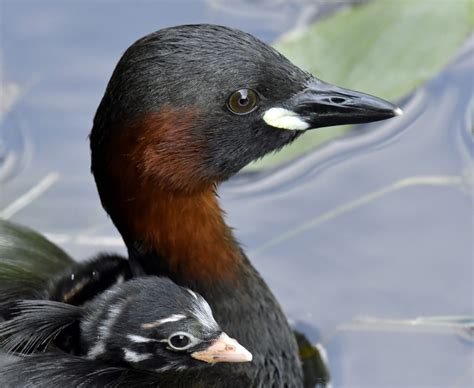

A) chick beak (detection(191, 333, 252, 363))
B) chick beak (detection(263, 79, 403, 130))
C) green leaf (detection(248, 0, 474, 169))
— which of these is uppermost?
green leaf (detection(248, 0, 474, 169))

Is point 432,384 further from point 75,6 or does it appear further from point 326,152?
point 75,6

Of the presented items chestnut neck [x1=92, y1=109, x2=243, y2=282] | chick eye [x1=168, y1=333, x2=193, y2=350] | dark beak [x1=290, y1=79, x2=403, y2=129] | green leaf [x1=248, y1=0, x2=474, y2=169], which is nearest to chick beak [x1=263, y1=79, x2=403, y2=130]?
dark beak [x1=290, y1=79, x2=403, y2=129]

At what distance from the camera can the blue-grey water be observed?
16.2ft

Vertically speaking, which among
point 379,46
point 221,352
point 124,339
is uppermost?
point 379,46

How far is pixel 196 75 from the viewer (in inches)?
160

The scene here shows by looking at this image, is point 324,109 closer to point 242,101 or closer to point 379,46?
point 242,101

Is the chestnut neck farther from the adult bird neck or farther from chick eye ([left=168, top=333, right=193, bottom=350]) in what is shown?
chick eye ([left=168, top=333, right=193, bottom=350])

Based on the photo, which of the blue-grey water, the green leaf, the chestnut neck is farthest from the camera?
the green leaf

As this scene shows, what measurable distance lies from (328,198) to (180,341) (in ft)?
5.68

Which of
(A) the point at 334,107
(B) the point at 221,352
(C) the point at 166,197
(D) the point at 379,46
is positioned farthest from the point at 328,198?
(B) the point at 221,352

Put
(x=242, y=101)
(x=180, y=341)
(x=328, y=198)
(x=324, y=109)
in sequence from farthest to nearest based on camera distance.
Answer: (x=328, y=198)
(x=324, y=109)
(x=242, y=101)
(x=180, y=341)

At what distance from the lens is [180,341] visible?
3.89 metres

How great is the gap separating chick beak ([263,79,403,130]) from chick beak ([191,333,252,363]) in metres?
0.77

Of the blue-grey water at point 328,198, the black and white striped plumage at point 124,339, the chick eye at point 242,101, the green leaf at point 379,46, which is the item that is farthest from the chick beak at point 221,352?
the green leaf at point 379,46
